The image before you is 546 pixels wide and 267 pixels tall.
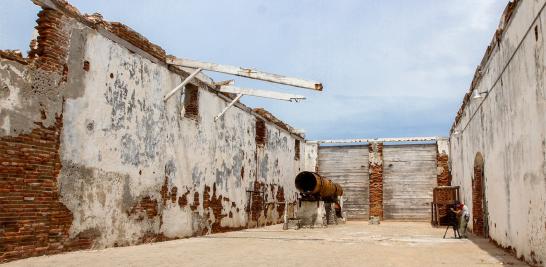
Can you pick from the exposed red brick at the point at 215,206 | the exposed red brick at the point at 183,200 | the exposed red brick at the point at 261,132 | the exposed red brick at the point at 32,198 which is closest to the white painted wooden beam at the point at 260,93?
the exposed red brick at the point at 261,132

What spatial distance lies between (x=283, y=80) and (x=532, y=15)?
5501 millimetres

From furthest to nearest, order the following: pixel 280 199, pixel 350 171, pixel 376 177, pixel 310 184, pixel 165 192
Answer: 1. pixel 350 171
2. pixel 376 177
3. pixel 280 199
4. pixel 310 184
5. pixel 165 192

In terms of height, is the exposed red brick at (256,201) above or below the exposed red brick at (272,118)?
below

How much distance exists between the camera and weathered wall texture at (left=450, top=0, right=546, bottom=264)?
5.75 metres

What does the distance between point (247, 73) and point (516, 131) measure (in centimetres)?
565

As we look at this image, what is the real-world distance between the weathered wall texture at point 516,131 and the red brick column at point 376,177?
35.6 ft

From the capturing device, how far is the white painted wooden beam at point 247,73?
1015cm

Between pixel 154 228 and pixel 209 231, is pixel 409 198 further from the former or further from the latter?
pixel 154 228

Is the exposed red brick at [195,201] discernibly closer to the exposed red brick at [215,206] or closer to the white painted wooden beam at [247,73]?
the exposed red brick at [215,206]

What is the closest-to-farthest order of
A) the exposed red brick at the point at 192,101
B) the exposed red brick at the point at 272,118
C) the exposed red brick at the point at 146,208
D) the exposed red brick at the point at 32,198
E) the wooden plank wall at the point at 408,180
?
1. the exposed red brick at the point at 32,198
2. the exposed red brick at the point at 146,208
3. the exposed red brick at the point at 192,101
4. the exposed red brick at the point at 272,118
5. the wooden plank wall at the point at 408,180

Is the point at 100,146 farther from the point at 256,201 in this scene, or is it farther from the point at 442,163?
the point at 442,163

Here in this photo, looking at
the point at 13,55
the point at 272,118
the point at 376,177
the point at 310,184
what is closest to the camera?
the point at 13,55

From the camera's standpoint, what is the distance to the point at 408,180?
21.6 meters

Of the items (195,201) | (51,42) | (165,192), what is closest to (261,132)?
(195,201)
